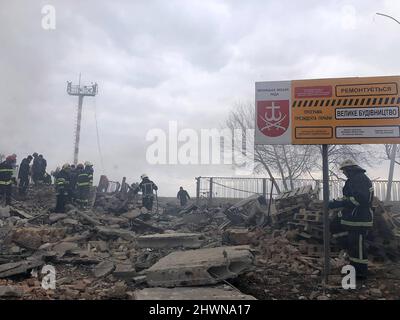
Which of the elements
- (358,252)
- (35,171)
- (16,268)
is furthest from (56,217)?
(358,252)

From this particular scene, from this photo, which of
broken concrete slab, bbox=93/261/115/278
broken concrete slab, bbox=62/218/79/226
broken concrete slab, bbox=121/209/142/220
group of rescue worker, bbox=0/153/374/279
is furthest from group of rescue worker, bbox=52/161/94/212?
broken concrete slab, bbox=93/261/115/278

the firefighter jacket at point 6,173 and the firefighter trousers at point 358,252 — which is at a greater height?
the firefighter jacket at point 6,173

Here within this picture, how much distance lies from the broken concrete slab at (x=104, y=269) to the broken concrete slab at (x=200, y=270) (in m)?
1.32

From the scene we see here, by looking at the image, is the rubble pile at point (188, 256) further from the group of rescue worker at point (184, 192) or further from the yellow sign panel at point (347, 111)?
the yellow sign panel at point (347, 111)

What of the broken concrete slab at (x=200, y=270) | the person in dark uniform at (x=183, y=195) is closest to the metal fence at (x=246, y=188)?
the person in dark uniform at (x=183, y=195)

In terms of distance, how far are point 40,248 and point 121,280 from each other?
343cm

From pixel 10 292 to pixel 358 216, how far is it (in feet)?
19.8

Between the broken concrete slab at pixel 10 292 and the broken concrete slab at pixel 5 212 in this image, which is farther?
the broken concrete slab at pixel 5 212

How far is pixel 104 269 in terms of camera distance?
7430 millimetres

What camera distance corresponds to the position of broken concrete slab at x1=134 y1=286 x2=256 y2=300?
5.13 m

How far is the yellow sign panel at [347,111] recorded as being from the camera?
6938 mm

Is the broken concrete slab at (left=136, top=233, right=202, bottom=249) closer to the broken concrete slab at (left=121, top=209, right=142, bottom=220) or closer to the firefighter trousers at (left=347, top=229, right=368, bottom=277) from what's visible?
the firefighter trousers at (left=347, top=229, right=368, bottom=277)

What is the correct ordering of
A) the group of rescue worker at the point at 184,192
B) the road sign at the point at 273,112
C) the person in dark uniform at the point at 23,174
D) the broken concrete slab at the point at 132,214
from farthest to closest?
the person in dark uniform at the point at 23,174 < the broken concrete slab at the point at 132,214 < the road sign at the point at 273,112 < the group of rescue worker at the point at 184,192

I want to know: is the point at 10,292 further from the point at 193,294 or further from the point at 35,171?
the point at 35,171
